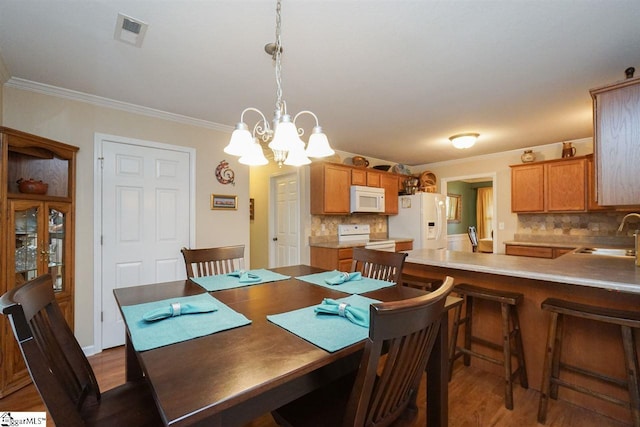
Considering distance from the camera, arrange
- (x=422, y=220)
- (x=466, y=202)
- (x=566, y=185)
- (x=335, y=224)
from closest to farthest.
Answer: (x=566, y=185)
(x=335, y=224)
(x=422, y=220)
(x=466, y=202)

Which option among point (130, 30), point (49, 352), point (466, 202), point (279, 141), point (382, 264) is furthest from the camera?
point (466, 202)

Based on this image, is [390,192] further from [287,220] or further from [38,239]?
[38,239]

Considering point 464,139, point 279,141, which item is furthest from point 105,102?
point 464,139

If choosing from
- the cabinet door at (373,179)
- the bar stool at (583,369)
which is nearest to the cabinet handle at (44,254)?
the bar stool at (583,369)

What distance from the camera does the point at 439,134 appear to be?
362 centimetres

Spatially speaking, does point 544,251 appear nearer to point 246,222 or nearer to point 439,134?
point 439,134

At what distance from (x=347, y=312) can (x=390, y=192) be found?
398 cm

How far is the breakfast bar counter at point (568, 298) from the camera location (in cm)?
164

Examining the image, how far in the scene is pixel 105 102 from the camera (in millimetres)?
2564

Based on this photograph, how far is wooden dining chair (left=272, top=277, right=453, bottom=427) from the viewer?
750mm

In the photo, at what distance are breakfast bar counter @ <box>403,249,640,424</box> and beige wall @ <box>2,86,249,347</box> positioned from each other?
2.34m

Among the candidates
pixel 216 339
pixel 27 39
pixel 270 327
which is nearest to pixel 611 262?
pixel 270 327

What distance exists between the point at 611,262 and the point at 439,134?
Answer: 215 centimetres

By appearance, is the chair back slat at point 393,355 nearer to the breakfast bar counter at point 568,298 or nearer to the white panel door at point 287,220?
the breakfast bar counter at point 568,298
